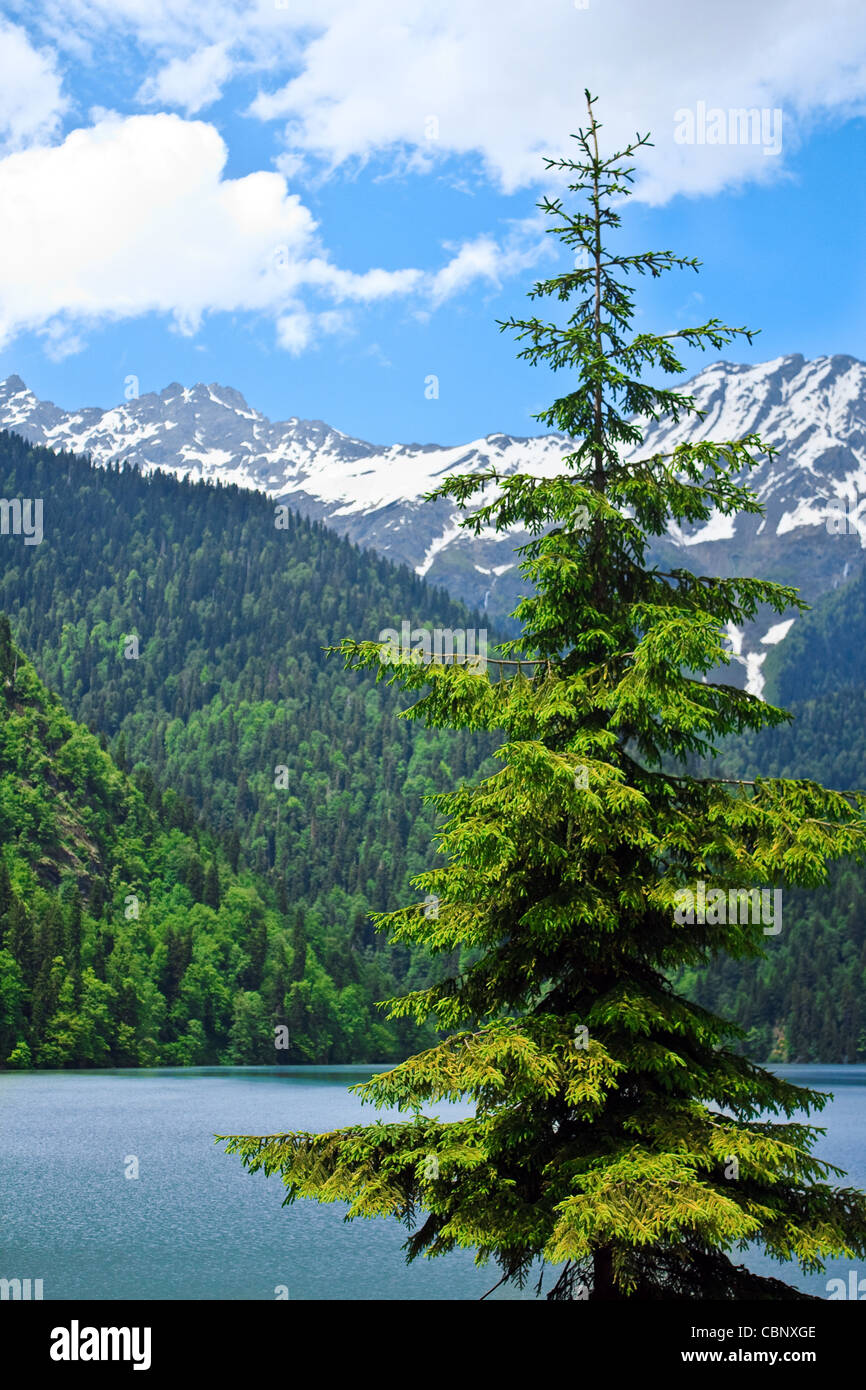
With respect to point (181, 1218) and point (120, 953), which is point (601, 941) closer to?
point (181, 1218)

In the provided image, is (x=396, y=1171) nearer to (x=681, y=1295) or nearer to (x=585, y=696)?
(x=681, y=1295)

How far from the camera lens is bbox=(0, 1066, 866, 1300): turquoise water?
40.7m

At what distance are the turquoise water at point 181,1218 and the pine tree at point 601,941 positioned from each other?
82.8ft

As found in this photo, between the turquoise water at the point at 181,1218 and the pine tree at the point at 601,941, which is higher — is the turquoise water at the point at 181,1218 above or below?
below

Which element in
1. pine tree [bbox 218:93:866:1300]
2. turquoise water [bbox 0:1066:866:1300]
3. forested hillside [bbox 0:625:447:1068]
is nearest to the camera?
pine tree [bbox 218:93:866:1300]

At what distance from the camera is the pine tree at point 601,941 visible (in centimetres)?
1260

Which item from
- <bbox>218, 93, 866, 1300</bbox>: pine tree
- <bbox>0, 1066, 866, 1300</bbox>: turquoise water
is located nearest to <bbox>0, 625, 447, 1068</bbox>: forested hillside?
<bbox>0, 1066, 866, 1300</bbox>: turquoise water

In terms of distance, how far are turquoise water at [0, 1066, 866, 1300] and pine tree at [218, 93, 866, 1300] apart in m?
25.2

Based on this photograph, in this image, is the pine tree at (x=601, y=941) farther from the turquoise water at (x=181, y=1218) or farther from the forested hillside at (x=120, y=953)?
the forested hillside at (x=120, y=953)

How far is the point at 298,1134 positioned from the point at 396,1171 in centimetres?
157

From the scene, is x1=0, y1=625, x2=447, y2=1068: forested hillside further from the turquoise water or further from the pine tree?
the pine tree

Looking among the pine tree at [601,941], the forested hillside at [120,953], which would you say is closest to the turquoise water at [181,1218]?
the pine tree at [601,941]
